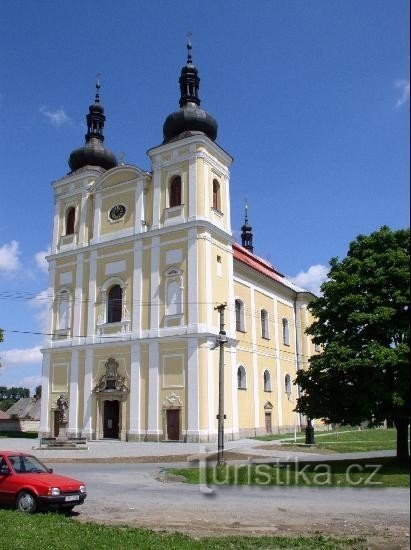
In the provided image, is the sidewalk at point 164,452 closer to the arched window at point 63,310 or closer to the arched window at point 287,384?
the arched window at point 63,310

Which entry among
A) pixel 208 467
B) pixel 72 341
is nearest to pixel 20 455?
pixel 208 467

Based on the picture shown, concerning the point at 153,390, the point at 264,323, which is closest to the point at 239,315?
the point at 264,323

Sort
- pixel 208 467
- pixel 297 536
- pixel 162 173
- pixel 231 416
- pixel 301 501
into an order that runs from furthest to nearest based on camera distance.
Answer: pixel 162 173, pixel 231 416, pixel 208 467, pixel 301 501, pixel 297 536

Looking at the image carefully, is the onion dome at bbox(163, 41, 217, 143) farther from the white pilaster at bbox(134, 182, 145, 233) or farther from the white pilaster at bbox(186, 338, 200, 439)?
the white pilaster at bbox(186, 338, 200, 439)

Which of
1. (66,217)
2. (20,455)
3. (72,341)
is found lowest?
(20,455)

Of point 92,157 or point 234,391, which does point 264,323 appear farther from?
point 92,157

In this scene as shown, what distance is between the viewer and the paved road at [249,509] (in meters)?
9.92

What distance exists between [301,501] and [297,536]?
10.1 ft

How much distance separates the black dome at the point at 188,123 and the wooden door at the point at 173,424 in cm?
1769

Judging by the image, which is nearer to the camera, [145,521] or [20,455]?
[145,521]

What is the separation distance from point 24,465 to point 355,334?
936cm

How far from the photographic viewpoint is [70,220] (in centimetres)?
4253

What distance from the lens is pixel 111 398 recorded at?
118ft

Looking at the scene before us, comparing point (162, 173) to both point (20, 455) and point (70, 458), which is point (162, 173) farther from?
point (20, 455)
